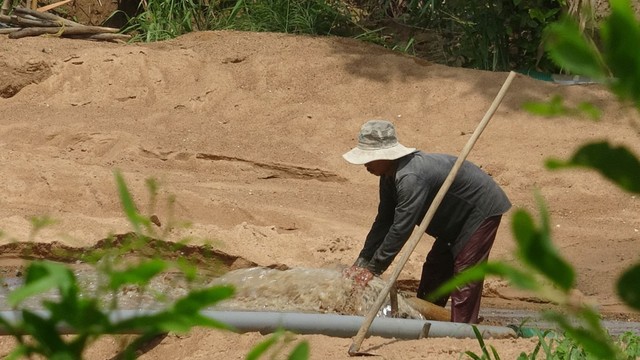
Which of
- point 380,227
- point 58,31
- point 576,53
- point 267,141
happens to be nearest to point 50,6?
point 58,31

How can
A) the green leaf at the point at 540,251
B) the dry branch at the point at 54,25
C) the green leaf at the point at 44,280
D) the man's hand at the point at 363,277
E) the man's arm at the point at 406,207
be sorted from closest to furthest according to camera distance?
1. the green leaf at the point at 540,251
2. the green leaf at the point at 44,280
3. the man's arm at the point at 406,207
4. the man's hand at the point at 363,277
5. the dry branch at the point at 54,25

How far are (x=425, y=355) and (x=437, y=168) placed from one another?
1.35 m

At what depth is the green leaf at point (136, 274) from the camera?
1074 millimetres

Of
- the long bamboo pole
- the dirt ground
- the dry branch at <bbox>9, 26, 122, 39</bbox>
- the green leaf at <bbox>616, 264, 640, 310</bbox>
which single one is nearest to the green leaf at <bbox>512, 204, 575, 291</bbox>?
the green leaf at <bbox>616, 264, 640, 310</bbox>

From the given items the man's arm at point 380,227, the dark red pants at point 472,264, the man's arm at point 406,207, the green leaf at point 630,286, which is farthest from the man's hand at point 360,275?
the green leaf at point 630,286

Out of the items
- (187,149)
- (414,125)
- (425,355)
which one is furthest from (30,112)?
(425,355)

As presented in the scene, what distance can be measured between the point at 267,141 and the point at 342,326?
5.91m

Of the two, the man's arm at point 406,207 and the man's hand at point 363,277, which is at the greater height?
the man's arm at point 406,207

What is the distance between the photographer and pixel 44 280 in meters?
1.05

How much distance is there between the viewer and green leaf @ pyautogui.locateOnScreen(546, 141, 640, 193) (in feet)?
3.17

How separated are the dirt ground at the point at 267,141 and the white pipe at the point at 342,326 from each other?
1.92 m

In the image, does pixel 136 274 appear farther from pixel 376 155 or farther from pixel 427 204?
pixel 427 204

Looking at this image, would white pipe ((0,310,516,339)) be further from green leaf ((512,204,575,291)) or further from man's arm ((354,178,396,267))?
green leaf ((512,204,575,291))

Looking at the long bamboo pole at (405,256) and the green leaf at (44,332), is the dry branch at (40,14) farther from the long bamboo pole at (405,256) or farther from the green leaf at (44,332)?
the green leaf at (44,332)
